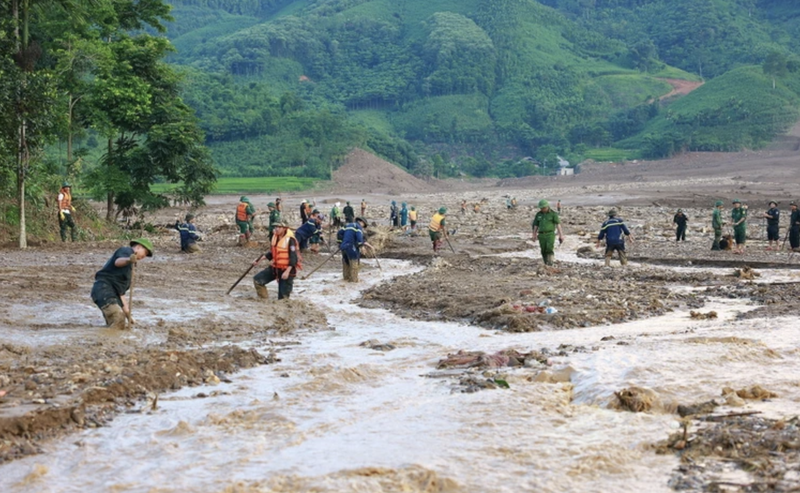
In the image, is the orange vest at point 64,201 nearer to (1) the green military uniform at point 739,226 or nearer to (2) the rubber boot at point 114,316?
(2) the rubber boot at point 114,316

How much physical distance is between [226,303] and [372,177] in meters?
73.4

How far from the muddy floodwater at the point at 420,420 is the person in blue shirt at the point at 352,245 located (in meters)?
6.23

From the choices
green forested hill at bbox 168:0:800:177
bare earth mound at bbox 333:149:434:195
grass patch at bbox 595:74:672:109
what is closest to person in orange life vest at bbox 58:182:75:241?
bare earth mound at bbox 333:149:434:195

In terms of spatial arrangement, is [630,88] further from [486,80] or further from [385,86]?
[385,86]

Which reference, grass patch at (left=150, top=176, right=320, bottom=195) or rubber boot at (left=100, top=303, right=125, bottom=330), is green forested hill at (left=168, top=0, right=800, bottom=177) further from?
rubber boot at (left=100, top=303, right=125, bottom=330)

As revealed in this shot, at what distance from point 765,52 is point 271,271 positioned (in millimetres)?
145338

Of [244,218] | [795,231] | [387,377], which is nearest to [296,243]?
[387,377]

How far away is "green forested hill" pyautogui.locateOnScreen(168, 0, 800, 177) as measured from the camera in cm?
9712

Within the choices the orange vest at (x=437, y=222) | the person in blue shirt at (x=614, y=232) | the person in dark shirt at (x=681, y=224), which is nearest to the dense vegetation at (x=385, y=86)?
the orange vest at (x=437, y=222)

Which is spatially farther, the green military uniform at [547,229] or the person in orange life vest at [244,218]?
the person in orange life vest at [244,218]

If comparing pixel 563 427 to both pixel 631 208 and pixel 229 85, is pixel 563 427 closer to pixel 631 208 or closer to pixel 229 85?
pixel 631 208

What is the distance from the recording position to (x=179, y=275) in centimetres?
1803

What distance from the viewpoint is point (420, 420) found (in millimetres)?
8078

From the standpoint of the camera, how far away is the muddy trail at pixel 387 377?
6.82m
